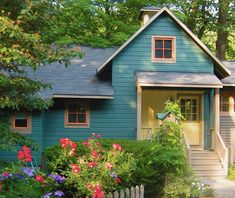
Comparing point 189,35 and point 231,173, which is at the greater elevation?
point 189,35

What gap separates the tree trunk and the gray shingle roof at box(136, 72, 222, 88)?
13.5 metres

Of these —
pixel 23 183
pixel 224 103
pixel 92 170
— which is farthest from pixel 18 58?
pixel 224 103

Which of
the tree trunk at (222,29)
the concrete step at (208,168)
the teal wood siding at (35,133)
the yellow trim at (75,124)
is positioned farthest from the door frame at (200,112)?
the tree trunk at (222,29)

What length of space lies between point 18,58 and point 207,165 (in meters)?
10.3

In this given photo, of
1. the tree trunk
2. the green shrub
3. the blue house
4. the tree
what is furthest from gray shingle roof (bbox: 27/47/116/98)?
the tree trunk

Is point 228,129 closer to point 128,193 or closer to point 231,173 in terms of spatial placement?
point 231,173

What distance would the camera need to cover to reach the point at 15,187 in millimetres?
7230

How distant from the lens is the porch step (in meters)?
16.0

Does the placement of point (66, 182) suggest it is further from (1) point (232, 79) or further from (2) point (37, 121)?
(1) point (232, 79)

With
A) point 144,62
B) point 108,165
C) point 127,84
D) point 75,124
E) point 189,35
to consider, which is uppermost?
point 189,35

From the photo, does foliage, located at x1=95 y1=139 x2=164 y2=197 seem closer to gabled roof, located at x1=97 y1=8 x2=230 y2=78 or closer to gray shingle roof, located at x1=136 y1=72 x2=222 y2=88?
gray shingle roof, located at x1=136 y1=72 x2=222 y2=88

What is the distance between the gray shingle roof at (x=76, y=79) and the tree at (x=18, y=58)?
6594 millimetres

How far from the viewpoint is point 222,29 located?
3080 centimetres

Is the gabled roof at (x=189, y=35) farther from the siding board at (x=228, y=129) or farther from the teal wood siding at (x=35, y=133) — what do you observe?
the teal wood siding at (x=35, y=133)
